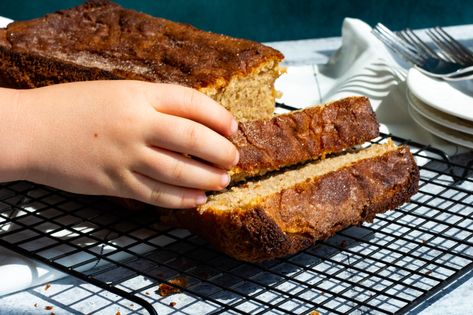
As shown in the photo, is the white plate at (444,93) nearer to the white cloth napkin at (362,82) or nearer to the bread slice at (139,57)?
the white cloth napkin at (362,82)

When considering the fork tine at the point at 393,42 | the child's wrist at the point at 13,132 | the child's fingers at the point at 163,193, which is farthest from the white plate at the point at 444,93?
the child's wrist at the point at 13,132

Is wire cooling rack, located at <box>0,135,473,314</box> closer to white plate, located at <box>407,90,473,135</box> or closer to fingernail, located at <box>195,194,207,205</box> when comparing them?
fingernail, located at <box>195,194,207,205</box>

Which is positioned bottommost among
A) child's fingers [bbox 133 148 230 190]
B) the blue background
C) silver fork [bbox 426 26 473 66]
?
child's fingers [bbox 133 148 230 190]

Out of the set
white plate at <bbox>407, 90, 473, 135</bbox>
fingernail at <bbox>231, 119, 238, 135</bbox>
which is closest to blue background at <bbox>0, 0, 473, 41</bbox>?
white plate at <bbox>407, 90, 473, 135</bbox>

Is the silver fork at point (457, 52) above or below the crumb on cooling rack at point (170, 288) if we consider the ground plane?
above

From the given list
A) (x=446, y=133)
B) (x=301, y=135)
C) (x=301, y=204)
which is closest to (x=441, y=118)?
(x=446, y=133)

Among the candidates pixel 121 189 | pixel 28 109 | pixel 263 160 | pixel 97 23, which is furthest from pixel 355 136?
pixel 97 23
